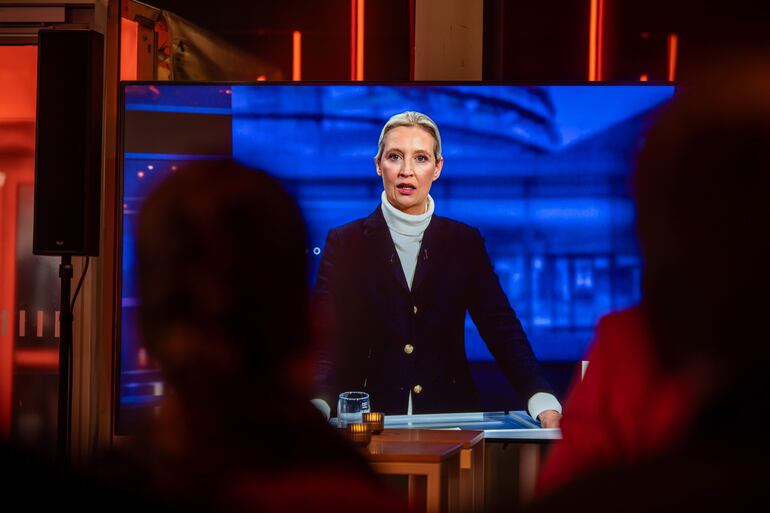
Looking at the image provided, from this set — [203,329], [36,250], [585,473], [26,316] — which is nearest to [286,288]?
[203,329]

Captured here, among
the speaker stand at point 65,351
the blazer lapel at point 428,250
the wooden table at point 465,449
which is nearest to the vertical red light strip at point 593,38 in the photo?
the blazer lapel at point 428,250

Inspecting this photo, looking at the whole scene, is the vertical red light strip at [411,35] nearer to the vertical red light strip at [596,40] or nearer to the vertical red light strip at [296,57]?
the vertical red light strip at [296,57]

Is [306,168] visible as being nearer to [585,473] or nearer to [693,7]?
[693,7]

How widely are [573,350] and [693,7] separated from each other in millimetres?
1933

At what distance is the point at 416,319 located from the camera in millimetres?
3664

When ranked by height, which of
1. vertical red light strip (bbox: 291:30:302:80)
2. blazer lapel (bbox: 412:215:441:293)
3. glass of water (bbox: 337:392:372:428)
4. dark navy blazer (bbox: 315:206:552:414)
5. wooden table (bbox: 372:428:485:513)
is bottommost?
wooden table (bbox: 372:428:485:513)

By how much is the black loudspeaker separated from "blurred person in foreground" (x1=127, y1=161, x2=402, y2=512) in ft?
9.96

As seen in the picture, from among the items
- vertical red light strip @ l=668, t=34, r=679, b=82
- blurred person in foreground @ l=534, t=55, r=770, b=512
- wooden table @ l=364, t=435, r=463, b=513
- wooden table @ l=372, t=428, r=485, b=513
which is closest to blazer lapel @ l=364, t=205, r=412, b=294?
wooden table @ l=372, t=428, r=485, b=513

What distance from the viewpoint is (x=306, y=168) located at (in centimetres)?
370

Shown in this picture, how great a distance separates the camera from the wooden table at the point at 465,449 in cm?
305

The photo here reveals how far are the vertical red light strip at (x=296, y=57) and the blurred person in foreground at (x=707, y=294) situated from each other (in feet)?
13.8

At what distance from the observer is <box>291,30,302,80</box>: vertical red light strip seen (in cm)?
475

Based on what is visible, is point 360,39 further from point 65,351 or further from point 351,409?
point 351,409

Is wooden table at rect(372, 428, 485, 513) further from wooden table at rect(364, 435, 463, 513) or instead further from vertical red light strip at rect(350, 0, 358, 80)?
vertical red light strip at rect(350, 0, 358, 80)
